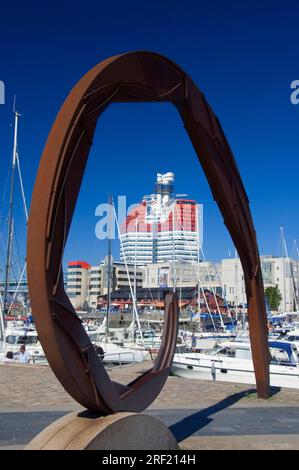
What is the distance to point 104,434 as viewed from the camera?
6.55 metres

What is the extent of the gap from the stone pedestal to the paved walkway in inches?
78.7

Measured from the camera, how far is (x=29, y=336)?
3359 centimetres

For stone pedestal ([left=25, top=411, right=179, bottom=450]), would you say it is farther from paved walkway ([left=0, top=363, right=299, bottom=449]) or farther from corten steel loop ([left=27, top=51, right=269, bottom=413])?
paved walkway ([left=0, top=363, right=299, bottom=449])

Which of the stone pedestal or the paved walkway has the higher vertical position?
the stone pedestal

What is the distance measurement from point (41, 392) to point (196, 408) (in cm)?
481

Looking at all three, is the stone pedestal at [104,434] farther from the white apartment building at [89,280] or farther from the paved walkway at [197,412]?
the white apartment building at [89,280]

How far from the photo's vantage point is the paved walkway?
378 inches

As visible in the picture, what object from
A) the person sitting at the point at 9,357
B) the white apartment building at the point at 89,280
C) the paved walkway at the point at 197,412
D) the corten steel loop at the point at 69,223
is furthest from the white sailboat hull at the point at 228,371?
the white apartment building at the point at 89,280

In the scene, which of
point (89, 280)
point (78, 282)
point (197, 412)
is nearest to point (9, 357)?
point (197, 412)

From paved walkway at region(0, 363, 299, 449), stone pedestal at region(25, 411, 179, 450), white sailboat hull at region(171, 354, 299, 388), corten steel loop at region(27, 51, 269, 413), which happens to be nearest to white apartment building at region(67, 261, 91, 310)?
white sailboat hull at region(171, 354, 299, 388)

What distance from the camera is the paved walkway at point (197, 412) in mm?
9602

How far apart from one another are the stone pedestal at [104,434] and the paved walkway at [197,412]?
6.56 ft

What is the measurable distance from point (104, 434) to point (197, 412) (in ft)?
20.6

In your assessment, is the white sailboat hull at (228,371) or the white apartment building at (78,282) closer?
the white sailboat hull at (228,371)
